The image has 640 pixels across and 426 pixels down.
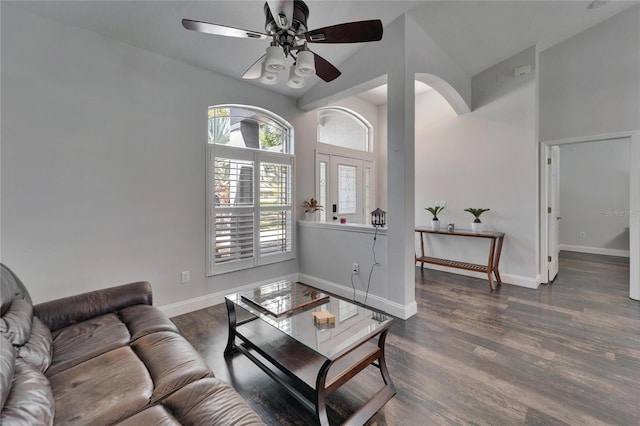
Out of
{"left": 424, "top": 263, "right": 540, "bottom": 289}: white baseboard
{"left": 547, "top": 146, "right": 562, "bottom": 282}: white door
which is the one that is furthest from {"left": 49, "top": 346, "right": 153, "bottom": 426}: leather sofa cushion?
{"left": 547, "top": 146, "right": 562, "bottom": 282}: white door

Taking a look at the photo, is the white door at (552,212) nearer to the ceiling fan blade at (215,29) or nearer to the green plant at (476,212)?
the green plant at (476,212)

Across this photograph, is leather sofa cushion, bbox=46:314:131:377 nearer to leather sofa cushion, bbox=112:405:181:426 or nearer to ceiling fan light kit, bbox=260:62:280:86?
leather sofa cushion, bbox=112:405:181:426

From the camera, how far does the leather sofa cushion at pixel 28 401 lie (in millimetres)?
925

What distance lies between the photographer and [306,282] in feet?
13.2

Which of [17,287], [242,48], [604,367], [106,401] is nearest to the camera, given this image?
[106,401]

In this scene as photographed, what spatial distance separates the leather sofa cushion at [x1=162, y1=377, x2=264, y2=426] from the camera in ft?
3.55

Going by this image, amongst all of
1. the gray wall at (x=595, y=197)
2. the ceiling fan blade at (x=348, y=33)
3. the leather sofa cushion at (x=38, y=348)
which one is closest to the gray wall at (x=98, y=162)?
the leather sofa cushion at (x=38, y=348)

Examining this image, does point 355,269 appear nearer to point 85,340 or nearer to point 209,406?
point 209,406

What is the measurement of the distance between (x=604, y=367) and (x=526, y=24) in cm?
365

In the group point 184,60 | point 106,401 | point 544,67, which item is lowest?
point 106,401

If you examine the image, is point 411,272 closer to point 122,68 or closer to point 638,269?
point 638,269

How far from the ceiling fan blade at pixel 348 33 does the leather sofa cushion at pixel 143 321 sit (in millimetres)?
2145

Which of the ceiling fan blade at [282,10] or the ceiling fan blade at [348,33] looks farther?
the ceiling fan blade at [348,33]

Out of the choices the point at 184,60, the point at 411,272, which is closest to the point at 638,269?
the point at 411,272
